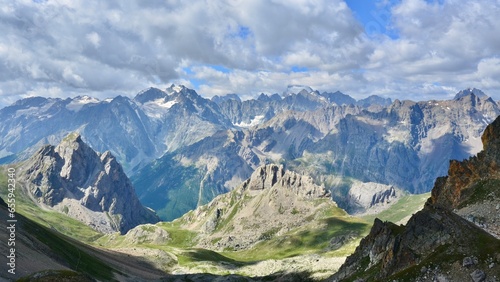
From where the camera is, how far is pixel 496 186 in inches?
2793

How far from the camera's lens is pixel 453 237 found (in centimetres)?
5812

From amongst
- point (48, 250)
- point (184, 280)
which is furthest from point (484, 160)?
point (184, 280)

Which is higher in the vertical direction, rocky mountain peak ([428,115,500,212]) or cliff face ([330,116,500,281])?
rocky mountain peak ([428,115,500,212])

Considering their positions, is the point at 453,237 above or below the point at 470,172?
below

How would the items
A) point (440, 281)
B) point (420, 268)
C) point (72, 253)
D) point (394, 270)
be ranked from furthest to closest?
1. point (72, 253)
2. point (394, 270)
3. point (420, 268)
4. point (440, 281)

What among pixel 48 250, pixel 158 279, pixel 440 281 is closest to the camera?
pixel 440 281

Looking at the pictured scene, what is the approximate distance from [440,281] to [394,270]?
10335 millimetres

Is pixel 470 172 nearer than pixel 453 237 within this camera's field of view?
No

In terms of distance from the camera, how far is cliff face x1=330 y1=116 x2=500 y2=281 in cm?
5203

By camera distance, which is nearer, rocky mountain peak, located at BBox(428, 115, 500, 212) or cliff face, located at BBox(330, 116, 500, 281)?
cliff face, located at BBox(330, 116, 500, 281)

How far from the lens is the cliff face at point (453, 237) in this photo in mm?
52031

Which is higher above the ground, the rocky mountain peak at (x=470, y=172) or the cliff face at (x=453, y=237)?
the rocky mountain peak at (x=470, y=172)

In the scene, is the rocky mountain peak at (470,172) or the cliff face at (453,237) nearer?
the cliff face at (453,237)

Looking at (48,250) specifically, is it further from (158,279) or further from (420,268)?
(420,268)
